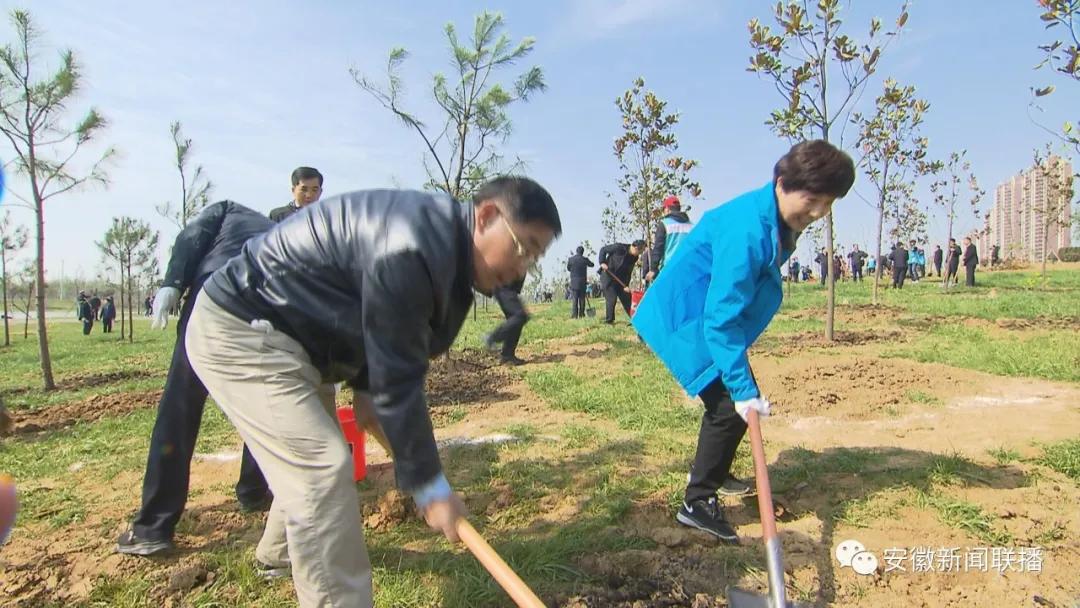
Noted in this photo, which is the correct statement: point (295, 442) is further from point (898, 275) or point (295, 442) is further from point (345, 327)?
point (898, 275)

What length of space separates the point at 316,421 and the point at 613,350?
6456 mm

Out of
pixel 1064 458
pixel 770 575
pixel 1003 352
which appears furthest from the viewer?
pixel 1003 352

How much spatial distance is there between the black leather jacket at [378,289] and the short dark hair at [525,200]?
0.12m

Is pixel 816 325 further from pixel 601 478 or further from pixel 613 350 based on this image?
pixel 601 478

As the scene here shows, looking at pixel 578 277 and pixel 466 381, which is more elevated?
pixel 578 277

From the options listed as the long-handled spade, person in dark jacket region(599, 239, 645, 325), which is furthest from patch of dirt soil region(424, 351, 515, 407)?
the long-handled spade

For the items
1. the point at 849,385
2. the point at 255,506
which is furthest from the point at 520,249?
the point at 849,385

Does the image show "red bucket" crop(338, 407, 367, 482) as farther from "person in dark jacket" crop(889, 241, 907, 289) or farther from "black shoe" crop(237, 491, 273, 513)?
"person in dark jacket" crop(889, 241, 907, 289)

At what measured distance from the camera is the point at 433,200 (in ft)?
5.71

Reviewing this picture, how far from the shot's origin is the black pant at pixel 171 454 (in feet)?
8.72

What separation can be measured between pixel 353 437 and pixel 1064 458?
3673 millimetres

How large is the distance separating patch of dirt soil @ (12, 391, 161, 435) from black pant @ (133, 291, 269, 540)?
3.64 meters

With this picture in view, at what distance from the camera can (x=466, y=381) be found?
6.46m

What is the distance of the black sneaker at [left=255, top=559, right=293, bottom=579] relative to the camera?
98.1 inches
